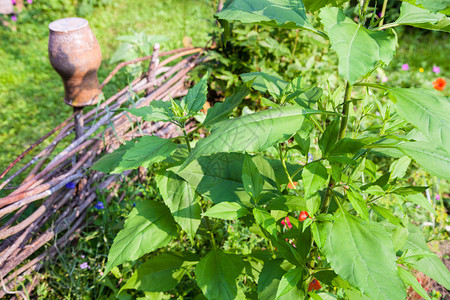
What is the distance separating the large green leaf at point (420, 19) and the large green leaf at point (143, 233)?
3.29 feet

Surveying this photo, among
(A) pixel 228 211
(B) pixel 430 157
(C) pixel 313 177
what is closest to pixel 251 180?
(A) pixel 228 211

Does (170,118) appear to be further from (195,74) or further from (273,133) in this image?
(195,74)

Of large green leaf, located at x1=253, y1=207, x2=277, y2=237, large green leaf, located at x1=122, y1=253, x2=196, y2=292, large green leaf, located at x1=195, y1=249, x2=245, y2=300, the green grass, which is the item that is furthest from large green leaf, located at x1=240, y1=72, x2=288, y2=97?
the green grass

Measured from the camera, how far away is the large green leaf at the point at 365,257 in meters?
0.88

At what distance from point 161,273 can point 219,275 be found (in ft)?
1.12

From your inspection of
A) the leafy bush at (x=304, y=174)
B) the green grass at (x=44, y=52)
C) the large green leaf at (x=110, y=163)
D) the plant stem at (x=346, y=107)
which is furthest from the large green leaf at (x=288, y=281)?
A: the green grass at (x=44, y=52)

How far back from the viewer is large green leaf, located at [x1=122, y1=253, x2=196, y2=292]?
60.5 inches

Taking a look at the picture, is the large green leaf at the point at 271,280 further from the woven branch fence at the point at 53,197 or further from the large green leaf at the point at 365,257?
the woven branch fence at the point at 53,197

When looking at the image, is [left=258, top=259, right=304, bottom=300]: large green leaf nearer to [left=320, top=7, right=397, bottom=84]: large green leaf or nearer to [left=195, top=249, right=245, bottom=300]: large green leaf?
[left=195, top=249, right=245, bottom=300]: large green leaf

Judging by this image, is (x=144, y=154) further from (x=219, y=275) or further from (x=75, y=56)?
(x=75, y=56)

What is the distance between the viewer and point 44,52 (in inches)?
174

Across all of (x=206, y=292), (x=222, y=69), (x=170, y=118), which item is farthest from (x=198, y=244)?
(x=222, y=69)

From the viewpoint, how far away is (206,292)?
129 cm

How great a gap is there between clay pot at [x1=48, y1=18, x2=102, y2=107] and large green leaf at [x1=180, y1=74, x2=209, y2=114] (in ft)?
2.23
